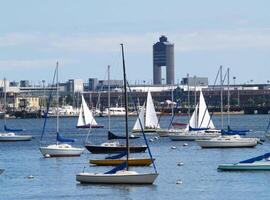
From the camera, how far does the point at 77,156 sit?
282 feet

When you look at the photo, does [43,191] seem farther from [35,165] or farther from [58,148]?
[58,148]

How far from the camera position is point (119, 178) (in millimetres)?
60844

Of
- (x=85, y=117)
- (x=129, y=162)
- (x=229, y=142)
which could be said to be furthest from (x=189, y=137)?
(x=129, y=162)

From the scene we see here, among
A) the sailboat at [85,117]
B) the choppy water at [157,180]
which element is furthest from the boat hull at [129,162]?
the sailboat at [85,117]

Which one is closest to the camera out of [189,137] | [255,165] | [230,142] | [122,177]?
[122,177]

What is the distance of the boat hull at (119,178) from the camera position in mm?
60719

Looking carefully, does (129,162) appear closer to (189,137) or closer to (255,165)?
(255,165)

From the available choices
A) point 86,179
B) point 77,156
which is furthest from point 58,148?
point 86,179

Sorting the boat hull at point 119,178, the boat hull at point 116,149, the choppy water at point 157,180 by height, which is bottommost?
the choppy water at point 157,180

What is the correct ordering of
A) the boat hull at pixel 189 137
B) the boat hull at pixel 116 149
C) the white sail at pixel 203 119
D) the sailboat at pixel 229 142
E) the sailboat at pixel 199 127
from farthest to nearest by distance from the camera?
the white sail at pixel 203 119 → the sailboat at pixel 199 127 → the boat hull at pixel 189 137 → the sailboat at pixel 229 142 → the boat hull at pixel 116 149

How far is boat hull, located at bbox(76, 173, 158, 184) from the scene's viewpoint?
60719mm

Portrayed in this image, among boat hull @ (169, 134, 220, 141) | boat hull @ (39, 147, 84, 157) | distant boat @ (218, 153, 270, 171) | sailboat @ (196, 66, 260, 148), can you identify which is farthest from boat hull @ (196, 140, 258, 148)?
distant boat @ (218, 153, 270, 171)

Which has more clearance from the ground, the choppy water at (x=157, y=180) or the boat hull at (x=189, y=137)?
the boat hull at (x=189, y=137)

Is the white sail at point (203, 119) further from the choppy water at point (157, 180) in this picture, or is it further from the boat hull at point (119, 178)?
the boat hull at point (119, 178)
